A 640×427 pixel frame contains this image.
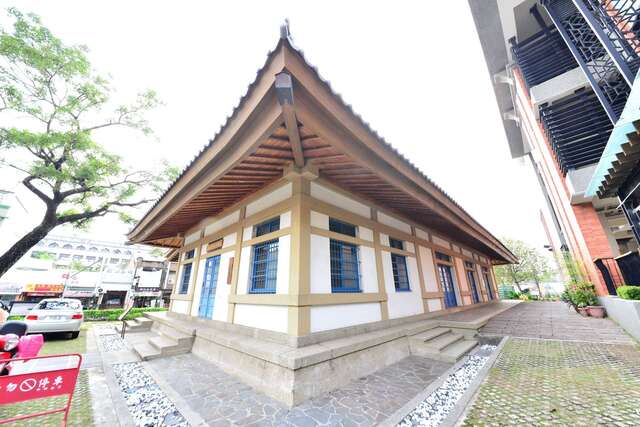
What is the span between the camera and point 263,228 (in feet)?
17.6

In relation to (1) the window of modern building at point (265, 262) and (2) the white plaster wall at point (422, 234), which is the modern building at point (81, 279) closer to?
(1) the window of modern building at point (265, 262)

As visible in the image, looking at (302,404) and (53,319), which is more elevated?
(53,319)

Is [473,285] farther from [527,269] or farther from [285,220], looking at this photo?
[527,269]

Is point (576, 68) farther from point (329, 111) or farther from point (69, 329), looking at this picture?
point (69, 329)

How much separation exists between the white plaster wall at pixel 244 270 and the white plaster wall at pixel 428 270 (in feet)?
18.0

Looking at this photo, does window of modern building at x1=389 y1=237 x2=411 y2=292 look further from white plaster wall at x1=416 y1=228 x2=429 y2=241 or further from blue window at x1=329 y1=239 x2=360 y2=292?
blue window at x1=329 y1=239 x2=360 y2=292

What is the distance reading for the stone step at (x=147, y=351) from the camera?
4.90 meters

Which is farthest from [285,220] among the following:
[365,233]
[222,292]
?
[222,292]

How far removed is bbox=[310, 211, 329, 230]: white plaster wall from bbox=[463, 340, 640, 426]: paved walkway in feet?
11.1

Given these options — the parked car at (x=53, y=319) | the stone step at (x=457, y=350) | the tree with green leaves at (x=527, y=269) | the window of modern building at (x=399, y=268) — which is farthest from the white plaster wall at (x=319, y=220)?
the tree with green leaves at (x=527, y=269)

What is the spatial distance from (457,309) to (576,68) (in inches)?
375

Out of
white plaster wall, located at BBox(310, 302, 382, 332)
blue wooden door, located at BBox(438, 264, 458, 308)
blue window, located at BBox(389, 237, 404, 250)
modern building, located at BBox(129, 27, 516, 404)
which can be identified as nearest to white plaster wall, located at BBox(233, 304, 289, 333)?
modern building, located at BBox(129, 27, 516, 404)

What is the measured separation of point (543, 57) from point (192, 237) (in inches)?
612

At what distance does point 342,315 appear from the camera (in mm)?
4512
